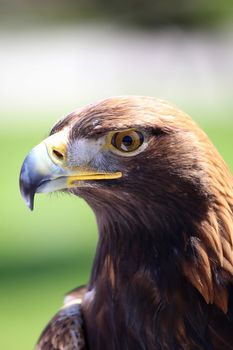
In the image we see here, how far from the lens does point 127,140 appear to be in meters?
4.27

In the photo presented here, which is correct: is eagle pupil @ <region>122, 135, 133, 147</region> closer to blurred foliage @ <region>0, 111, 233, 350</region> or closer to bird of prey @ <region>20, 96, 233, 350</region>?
bird of prey @ <region>20, 96, 233, 350</region>

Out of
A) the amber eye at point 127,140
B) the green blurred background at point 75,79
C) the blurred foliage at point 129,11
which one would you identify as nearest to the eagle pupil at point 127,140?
the amber eye at point 127,140

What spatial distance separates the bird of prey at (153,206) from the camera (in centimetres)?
429

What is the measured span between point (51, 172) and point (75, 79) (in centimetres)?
1498

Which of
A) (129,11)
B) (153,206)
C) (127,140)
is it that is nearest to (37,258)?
(153,206)

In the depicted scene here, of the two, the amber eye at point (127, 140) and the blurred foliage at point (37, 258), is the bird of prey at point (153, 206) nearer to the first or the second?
the amber eye at point (127, 140)

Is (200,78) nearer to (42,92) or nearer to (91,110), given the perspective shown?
(42,92)

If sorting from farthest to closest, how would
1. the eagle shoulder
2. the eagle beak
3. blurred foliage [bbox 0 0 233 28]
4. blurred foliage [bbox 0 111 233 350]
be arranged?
1. blurred foliage [bbox 0 0 233 28]
2. blurred foliage [bbox 0 111 233 350]
3. the eagle shoulder
4. the eagle beak

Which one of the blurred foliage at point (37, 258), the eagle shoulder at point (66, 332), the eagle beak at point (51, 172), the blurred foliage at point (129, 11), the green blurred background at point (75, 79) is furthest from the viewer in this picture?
the blurred foliage at point (129, 11)

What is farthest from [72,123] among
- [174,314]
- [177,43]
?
[177,43]

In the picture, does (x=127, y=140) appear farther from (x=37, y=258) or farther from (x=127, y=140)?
(x=37, y=258)

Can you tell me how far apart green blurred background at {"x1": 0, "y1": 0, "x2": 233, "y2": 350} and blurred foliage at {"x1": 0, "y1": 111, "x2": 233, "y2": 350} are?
0.05 ft

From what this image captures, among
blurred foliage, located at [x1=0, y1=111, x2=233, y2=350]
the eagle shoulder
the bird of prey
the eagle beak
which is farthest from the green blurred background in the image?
the eagle beak

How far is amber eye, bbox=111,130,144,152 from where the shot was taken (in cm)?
427
